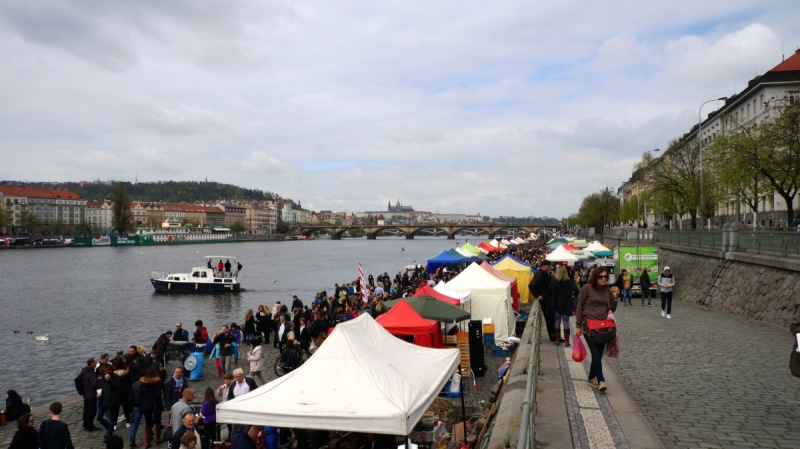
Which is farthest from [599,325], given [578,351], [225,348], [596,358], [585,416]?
[225,348]

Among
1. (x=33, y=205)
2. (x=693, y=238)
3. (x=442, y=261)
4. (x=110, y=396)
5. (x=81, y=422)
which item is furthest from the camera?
(x=33, y=205)

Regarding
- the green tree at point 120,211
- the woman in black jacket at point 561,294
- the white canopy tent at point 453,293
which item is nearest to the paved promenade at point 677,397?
the woman in black jacket at point 561,294

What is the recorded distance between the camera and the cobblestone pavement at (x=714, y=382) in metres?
6.54

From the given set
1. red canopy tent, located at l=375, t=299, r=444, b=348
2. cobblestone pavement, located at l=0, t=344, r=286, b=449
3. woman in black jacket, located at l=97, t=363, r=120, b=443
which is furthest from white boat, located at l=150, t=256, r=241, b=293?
red canopy tent, located at l=375, t=299, r=444, b=348

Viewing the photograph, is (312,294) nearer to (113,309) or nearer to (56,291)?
(113,309)

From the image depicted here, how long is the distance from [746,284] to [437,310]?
1076 cm

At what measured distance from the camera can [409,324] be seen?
12844 mm

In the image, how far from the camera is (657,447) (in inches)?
229

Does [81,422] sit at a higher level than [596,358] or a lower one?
lower

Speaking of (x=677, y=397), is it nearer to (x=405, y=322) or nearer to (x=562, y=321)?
(x=562, y=321)

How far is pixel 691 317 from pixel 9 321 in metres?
35.2

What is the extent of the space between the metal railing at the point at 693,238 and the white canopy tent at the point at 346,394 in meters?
19.5

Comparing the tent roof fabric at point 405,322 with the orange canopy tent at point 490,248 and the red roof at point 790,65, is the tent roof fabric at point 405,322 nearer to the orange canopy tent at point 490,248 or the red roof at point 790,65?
the orange canopy tent at point 490,248

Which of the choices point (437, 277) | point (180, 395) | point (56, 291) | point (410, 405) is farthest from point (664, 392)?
point (56, 291)
